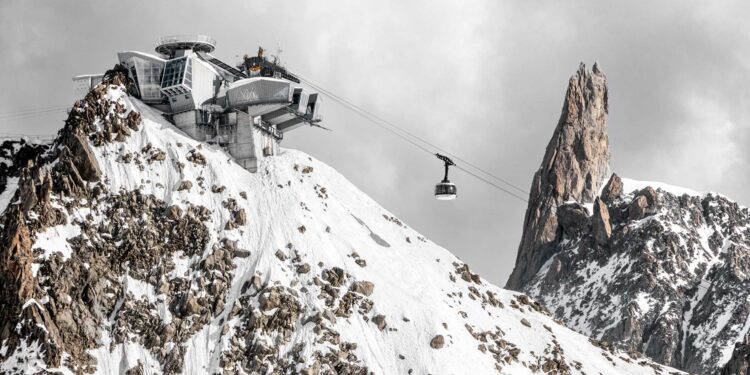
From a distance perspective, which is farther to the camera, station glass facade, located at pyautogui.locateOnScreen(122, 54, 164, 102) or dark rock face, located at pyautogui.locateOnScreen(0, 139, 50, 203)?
station glass facade, located at pyautogui.locateOnScreen(122, 54, 164, 102)

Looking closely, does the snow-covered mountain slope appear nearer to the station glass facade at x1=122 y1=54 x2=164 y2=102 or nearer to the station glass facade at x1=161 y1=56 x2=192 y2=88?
the station glass facade at x1=122 y1=54 x2=164 y2=102

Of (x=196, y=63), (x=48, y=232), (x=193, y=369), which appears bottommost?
(x=193, y=369)

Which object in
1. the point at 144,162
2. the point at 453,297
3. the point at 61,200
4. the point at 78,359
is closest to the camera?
the point at 78,359

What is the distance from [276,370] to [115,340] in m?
17.2

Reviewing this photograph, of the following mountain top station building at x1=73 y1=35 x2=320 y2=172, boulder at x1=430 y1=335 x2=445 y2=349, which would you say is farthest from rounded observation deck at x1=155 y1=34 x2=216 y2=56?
boulder at x1=430 y1=335 x2=445 y2=349

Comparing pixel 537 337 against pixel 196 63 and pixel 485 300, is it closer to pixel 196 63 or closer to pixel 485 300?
pixel 485 300

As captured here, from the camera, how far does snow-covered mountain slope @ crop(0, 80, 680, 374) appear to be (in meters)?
124

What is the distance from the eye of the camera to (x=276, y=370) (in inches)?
4948

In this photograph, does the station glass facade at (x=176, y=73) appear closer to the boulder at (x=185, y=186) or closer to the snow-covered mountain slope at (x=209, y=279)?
the snow-covered mountain slope at (x=209, y=279)

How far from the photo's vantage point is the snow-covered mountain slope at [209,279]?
124188mm

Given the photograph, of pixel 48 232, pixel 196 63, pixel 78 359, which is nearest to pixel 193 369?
A: pixel 78 359

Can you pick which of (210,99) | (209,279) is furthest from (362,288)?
(210,99)

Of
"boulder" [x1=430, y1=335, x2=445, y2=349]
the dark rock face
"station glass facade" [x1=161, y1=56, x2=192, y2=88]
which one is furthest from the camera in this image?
"station glass facade" [x1=161, y1=56, x2=192, y2=88]

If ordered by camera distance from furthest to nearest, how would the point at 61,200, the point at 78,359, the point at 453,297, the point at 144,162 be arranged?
the point at 453,297 < the point at 144,162 < the point at 61,200 < the point at 78,359
